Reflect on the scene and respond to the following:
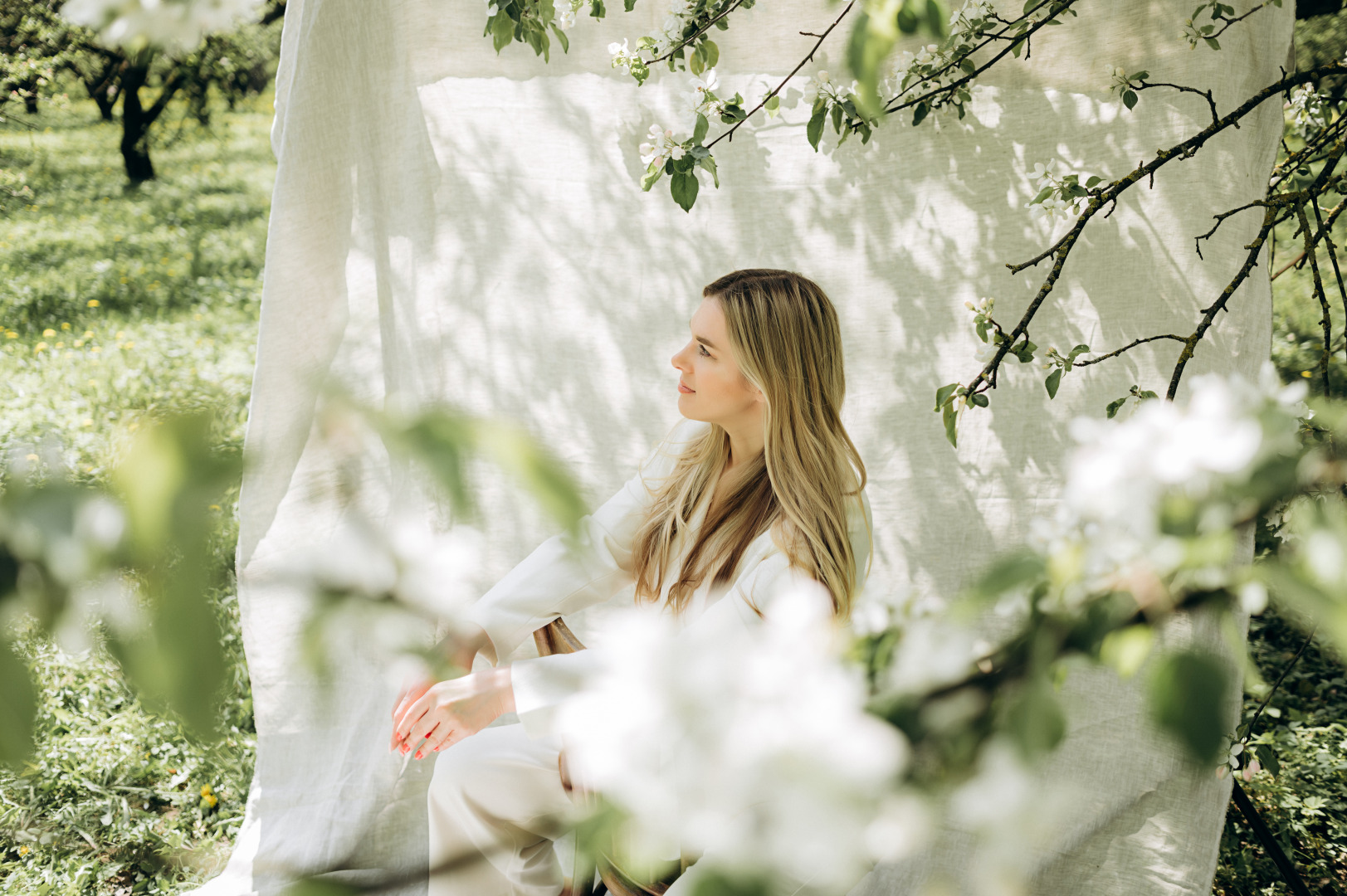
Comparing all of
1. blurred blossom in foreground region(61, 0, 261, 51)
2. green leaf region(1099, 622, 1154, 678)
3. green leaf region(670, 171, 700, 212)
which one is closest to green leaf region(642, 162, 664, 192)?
green leaf region(670, 171, 700, 212)

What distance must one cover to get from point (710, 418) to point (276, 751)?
1.33 metres

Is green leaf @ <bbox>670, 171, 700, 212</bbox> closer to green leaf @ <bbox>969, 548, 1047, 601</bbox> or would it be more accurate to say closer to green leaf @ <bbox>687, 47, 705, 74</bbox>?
green leaf @ <bbox>687, 47, 705, 74</bbox>

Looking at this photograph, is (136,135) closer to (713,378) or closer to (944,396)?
(713,378)

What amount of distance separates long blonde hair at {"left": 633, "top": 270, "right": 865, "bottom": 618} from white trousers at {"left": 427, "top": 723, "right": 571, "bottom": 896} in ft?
1.28

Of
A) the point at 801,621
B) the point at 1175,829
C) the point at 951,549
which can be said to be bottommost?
the point at 1175,829

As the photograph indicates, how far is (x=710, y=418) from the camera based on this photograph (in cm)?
165

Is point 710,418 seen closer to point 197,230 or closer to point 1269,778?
point 1269,778

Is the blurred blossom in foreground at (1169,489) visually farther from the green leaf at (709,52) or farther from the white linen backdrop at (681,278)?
the white linen backdrop at (681,278)

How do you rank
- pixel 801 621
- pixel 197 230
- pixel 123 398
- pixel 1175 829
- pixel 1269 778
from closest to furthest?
1. pixel 801 621
2. pixel 1175 829
3. pixel 1269 778
4. pixel 123 398
5. pixel 197 230

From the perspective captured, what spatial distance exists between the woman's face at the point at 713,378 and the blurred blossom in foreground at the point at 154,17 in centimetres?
126

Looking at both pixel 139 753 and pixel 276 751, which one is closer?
pixel 276 751

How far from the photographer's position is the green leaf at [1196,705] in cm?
28

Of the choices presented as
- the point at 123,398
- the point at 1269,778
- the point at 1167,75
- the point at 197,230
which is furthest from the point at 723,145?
the point at 197,230

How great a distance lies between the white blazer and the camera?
1.32 m
